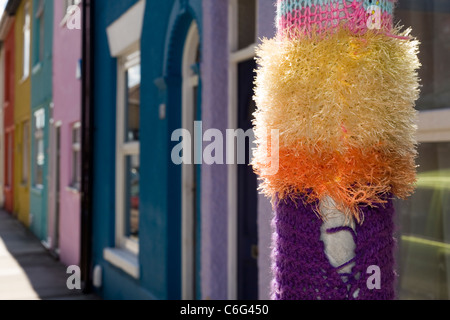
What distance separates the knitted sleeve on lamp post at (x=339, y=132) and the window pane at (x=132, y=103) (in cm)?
477

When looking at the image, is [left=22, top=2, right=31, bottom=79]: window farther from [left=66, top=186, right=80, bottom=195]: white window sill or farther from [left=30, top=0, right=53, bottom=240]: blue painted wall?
[left=66, top=186, right=80, bottom=195]: white window sill

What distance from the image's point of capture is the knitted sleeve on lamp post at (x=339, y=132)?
1.29 m

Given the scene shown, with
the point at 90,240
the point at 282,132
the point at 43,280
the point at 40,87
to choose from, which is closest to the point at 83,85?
the point at 90,240

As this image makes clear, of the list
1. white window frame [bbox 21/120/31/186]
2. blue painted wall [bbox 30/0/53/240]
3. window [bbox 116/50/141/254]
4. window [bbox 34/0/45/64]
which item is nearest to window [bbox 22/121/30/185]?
white window frame [bbox 21/120/31/186]

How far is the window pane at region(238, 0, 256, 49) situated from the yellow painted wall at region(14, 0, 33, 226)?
1057 centimetres

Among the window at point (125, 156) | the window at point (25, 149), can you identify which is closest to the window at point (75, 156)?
the window at point (125, 156)

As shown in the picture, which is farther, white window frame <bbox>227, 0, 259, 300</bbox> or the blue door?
white window frame <bbox>227, 0, 259, 300</bbox>

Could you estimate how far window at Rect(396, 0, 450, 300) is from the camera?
2.45m

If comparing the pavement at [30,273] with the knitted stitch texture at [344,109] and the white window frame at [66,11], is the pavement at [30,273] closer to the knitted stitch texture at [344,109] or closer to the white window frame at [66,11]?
the white window frame at [66,11]

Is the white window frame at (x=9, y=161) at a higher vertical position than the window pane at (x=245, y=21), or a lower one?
lower

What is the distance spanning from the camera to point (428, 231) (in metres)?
2.53

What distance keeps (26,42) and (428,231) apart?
13.8m

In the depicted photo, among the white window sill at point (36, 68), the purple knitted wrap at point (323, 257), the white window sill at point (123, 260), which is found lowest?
the white window sill at point (123, 260)

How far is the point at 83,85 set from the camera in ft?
23.4
